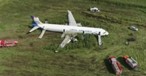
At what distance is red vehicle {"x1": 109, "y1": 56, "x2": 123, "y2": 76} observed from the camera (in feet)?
195

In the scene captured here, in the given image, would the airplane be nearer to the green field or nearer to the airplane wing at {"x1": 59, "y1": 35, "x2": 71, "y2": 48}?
the airplane wing at {"x1": 59, "y1": 35, "x2": 71, "y2": 48}

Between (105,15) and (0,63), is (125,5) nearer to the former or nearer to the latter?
(105,15)

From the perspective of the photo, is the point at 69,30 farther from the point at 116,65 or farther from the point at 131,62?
the point at 131,62

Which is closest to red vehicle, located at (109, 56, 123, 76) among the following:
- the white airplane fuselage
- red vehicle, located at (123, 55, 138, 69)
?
red vehicle, located at (123, 55, 138, 69)

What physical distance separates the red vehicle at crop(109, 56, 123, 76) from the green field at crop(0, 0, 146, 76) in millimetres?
1153

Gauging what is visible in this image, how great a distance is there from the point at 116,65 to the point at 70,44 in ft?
39.4

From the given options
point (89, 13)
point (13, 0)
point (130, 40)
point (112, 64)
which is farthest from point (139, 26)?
point (13, 0)

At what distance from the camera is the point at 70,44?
67.4 metres

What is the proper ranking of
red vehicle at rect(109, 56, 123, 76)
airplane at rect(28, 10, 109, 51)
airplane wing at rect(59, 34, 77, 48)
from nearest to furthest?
red vehicle at rect(109, 56, 123, 76)
airplane wing at rect(59, 34, 77, 48)
airplane at rect(28, 10, 109, 51)

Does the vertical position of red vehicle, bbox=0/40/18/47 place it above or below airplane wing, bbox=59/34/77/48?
above

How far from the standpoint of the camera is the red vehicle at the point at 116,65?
2336 inches

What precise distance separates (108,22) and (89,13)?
5769 millimetres

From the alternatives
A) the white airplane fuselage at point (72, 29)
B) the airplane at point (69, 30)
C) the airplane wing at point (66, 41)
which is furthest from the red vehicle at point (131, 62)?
the airplane wing at point (66, 41)

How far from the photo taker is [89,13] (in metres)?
79.1
